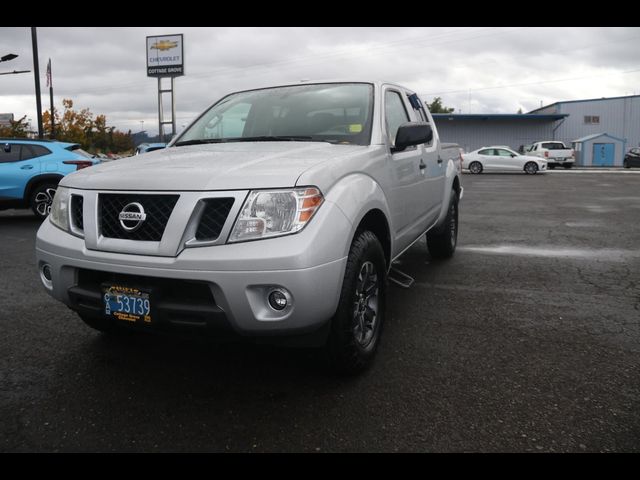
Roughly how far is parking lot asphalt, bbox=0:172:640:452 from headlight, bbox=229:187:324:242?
886 mm

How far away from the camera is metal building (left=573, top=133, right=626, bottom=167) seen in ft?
138

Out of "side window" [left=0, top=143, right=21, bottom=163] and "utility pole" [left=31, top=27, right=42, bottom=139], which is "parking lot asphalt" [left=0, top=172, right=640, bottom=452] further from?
"utility pole" [left=31, top=27, right=42, bottom=139]

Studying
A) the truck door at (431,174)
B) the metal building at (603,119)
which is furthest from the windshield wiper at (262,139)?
the metal building at (603,119)

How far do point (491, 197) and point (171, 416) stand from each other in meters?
13.1

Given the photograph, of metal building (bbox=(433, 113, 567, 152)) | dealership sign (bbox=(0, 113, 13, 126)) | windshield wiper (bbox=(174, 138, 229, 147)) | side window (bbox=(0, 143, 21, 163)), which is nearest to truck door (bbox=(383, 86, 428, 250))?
windshield wiper (bbox=(174, 138, 229, 147))

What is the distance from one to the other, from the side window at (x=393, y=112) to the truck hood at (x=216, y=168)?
0.65m

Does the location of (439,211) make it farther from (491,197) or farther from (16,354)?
(491,197)

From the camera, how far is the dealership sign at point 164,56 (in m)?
40.3

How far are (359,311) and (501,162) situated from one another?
87.0 ft

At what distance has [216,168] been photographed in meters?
2.58

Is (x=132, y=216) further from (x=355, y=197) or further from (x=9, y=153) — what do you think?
(x=9, y=153)
